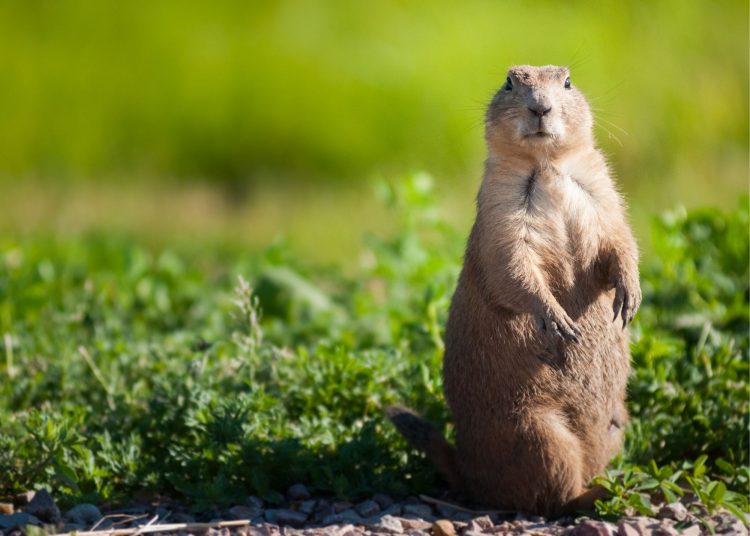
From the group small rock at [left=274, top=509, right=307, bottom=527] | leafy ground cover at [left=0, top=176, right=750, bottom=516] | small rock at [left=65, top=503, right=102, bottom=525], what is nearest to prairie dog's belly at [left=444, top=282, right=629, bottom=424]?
leafy ground cover at [left=0, top=176, right=750, bottom=516]

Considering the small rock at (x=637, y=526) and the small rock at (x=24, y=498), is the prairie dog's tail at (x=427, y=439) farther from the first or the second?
the small rock at (x=24, y=498)

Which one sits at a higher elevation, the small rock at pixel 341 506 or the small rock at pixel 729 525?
the small rock at pixel 729 525

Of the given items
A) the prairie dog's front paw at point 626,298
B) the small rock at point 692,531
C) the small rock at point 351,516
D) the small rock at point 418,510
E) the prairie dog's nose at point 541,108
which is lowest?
the small rock at point 351,516

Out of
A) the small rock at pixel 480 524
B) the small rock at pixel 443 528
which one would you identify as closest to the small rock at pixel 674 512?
the small rock at pixel 480 524

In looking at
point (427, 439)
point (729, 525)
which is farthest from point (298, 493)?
point (729, 525)

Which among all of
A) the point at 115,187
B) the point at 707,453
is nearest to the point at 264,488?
the point at 707,453

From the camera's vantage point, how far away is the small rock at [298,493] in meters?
4.45

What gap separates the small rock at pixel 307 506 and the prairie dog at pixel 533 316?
42 cm

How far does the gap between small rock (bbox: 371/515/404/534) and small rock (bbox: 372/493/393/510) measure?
0.23 meters

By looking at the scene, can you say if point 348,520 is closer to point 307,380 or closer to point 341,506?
point 341,506

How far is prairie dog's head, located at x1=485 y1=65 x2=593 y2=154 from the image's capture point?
4195 mm

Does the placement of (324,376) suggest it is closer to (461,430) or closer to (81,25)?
(461,430)

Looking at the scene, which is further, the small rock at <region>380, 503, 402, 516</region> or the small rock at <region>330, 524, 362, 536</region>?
the small rock at <region>380, 503, 402, 516</region>

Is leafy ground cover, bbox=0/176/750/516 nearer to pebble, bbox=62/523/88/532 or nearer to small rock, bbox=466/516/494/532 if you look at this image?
pebble, bbox=62/523/88/532
